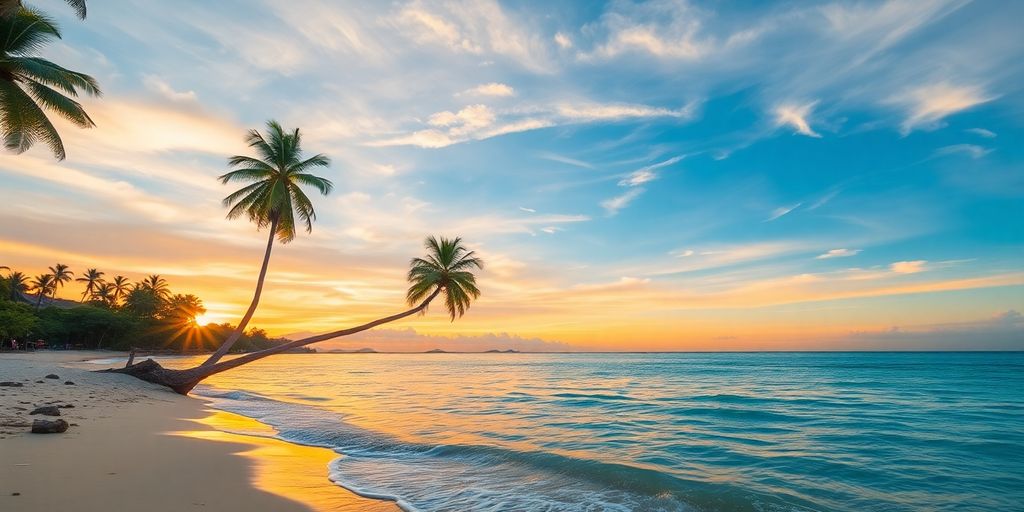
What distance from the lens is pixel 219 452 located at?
11.1 m

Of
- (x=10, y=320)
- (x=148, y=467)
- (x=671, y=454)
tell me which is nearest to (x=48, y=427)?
(x=148, y=467)

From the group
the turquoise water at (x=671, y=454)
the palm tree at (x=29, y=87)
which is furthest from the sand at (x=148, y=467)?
the palm tree at (x=29, y=87)

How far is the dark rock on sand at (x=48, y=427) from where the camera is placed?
33.0 ft

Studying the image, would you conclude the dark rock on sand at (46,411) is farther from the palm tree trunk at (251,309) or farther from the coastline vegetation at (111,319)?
the coastline vegetation at (111,319)

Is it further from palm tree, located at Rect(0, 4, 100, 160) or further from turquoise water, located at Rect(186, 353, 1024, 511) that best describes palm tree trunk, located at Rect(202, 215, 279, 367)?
palm tree, located at Rect(0, 4, 100, 160)

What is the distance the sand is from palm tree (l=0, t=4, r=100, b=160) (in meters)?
7.68

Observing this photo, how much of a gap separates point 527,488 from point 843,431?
13.3m

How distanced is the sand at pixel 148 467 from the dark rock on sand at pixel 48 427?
0.14 m

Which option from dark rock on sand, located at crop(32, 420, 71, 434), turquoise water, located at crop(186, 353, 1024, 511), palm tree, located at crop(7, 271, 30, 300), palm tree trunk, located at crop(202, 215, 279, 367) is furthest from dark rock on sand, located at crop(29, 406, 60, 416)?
palm tree, located at crop(7, 271, 30, 300)

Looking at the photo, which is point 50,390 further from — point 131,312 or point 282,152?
point 131,312

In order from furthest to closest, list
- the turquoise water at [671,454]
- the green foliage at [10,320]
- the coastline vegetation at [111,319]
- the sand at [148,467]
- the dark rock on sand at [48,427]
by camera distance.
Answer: the coastline vegetation at [111,319] < the green foliage at [10,320] < the dark rock on sand at [48,427] < the turquoise water at [671,454] < the sand at [148,467]

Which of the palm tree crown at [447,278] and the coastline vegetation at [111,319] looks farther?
the coastline vegetation at [111,319]

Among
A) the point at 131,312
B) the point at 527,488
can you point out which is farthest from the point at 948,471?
the point at 131,312

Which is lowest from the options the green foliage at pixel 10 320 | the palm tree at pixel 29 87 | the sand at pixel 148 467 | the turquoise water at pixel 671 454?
the turquoise water at pixel 671 454
